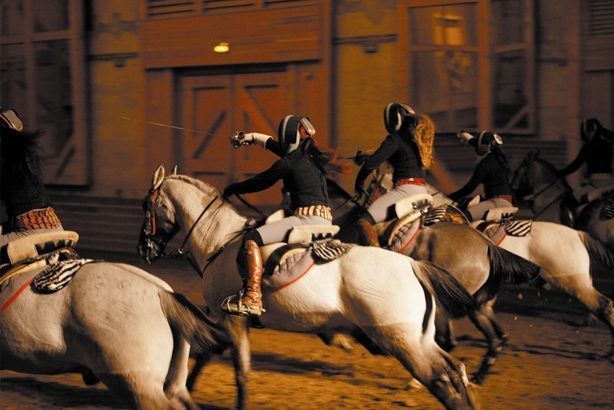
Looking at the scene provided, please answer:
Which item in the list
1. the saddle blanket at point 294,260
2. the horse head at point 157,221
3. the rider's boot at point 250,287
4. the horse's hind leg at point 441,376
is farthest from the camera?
the horse head at point 157,221

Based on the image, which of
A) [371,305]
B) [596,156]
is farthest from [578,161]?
[371,305]

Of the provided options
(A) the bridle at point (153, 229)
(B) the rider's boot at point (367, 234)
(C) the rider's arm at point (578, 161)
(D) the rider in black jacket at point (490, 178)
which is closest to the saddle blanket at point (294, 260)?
(A) the bridle at point (153, 229)

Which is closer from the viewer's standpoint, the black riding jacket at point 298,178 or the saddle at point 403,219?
the black riding jacket at point 298,178

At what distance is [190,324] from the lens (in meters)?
5.33

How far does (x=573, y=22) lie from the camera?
1261 cm

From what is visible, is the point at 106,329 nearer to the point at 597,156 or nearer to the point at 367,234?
the point at 367,234

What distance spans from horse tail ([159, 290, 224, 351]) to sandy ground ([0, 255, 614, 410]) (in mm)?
2009

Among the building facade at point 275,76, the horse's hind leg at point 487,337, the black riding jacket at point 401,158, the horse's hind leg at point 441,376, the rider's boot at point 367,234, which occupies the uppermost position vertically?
the building facade at point 275,76

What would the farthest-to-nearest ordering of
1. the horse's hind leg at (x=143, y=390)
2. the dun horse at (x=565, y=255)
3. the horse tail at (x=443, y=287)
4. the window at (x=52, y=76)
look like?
1. the window at (x=52, y=76)
2. the dun horse at (x=565, y=255)
3. the horse tail at (x=443, y=287)
4. the horse's hind leg at (x=143, y=390)

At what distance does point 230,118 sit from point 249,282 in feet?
30.5

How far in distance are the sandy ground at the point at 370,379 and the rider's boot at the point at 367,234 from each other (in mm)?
1109

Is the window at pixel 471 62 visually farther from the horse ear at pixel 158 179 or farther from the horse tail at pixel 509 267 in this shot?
the horse ear at pixel 158 179

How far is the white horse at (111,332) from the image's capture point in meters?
5.18

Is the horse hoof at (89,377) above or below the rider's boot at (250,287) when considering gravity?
below
